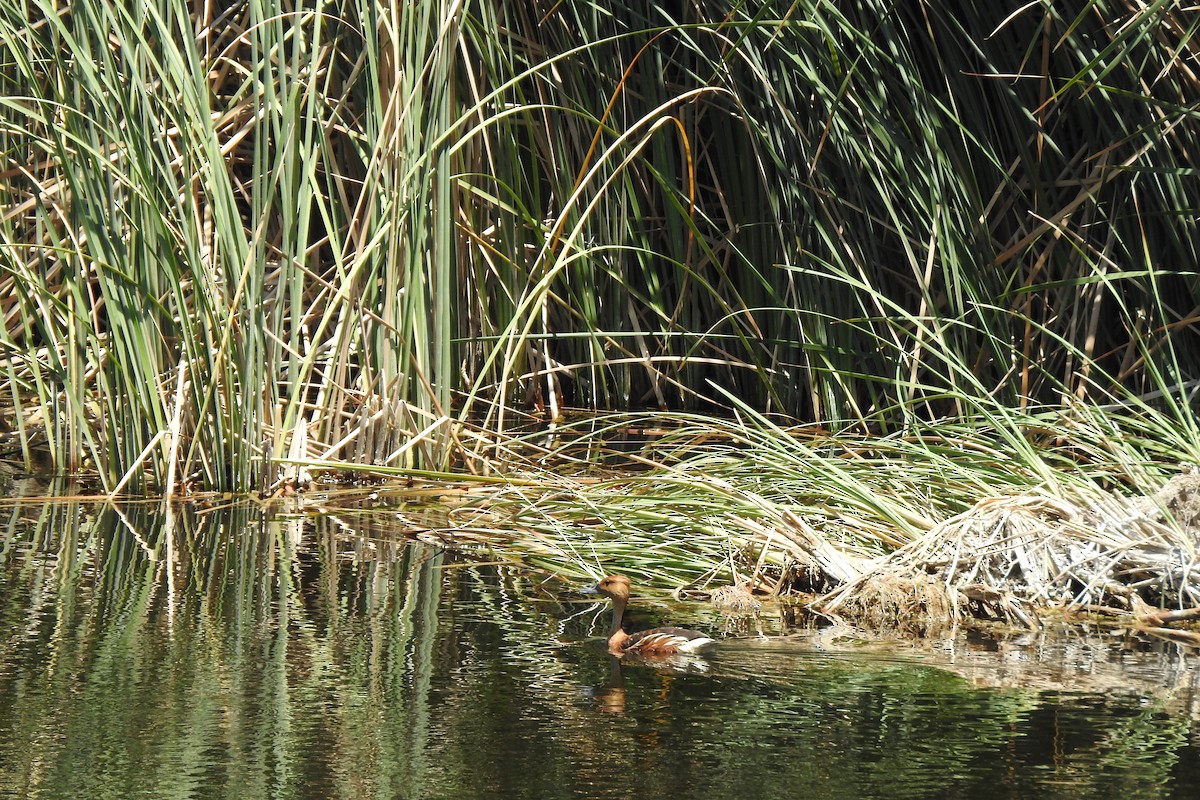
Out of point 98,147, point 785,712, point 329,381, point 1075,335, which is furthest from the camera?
point 1075,335

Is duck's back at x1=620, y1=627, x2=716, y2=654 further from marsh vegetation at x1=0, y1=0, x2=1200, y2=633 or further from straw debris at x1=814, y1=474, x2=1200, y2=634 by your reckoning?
marsh vegetation at x1=0, y1=0, x2=1200, y2=633

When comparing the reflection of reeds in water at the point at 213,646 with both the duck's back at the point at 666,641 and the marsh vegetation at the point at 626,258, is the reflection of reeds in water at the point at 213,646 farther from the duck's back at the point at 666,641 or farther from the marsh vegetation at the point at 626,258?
the marsh vegetation at the point at 626,258

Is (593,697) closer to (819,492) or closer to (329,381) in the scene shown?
(819,492)

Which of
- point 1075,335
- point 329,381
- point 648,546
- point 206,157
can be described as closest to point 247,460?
point 329,381

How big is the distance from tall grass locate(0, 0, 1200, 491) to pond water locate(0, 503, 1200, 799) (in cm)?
110

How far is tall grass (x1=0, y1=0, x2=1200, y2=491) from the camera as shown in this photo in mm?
4461

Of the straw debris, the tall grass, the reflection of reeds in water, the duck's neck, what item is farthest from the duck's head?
the tall grass

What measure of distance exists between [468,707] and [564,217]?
2.61m

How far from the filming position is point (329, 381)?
471cm

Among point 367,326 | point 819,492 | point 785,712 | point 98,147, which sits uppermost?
point 98,147

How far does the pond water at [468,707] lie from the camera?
2242 mm

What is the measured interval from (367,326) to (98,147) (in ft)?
2.89

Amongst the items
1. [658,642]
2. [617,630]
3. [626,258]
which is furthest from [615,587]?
[626,258]

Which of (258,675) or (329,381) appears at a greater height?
(329,381)
